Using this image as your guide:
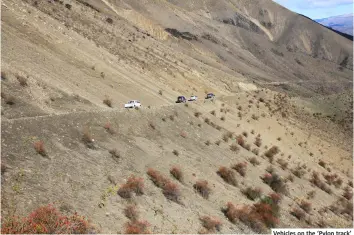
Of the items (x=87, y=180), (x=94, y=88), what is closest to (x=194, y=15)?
(x=94, y=88)

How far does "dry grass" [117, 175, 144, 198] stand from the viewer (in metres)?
16.5

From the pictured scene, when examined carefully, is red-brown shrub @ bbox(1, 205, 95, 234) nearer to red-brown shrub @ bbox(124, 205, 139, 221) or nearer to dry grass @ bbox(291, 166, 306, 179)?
red-brown shrub @ bbox(124, 205, 139, 221)

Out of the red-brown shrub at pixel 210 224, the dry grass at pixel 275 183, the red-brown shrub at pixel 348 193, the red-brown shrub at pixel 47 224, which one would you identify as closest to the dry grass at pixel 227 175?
the dry grass at pixel 275 183

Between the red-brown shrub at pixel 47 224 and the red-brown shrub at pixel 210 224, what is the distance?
223 inches

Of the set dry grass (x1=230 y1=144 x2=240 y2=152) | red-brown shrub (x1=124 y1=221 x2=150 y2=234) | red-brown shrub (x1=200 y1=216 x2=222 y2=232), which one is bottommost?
red-brown shrub (x1=200 y1=216 x2=222 y2=232)

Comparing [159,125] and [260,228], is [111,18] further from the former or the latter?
[260,228]

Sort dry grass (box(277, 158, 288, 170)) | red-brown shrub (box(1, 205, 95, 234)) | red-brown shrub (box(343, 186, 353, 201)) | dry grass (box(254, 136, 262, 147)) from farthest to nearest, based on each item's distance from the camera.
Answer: dry grass (box(254, 136, 262, 147)) < red-brown shrub (box(343, 186, 353, 201)) < dry grass (box(277, 158, 288, 170)) < red-brown shrub (box(1, 205, 95, 234))

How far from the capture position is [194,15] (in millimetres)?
108000

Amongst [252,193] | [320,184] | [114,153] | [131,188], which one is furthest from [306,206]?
[131,188]

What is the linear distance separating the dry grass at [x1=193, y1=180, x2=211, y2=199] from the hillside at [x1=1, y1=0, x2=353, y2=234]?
0.24 ft

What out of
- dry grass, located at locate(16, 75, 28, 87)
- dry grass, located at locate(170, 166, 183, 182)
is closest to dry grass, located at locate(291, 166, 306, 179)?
dry grass, located at locate(170, 166, 183, 182)

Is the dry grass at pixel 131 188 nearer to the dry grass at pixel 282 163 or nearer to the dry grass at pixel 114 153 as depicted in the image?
the dry grass at pixel 114 153

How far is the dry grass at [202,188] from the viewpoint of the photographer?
20.3 meters

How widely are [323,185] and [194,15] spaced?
82441mm
